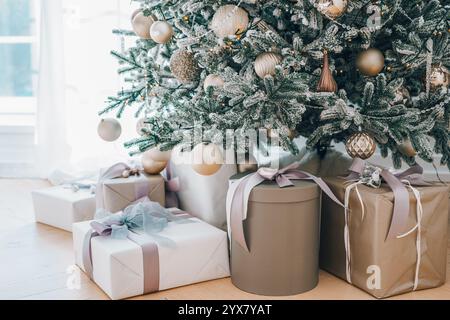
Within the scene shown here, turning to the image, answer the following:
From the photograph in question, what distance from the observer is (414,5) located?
151 cm

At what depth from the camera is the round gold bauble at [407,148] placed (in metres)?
1.51

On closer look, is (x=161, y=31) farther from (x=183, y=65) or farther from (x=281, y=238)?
(x=281, y=238)

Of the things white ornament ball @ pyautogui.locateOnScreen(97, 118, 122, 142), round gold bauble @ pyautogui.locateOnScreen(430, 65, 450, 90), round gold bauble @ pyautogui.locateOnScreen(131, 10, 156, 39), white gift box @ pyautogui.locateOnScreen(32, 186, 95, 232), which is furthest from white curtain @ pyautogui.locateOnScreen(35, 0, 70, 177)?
round gold bauble @ pyautogui.locateOnScreen(430, 65, 450, 90)

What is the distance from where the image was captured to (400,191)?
133 cm

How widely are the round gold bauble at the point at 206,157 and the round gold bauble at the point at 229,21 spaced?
0.28 meters

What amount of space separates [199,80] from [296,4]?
374 millimetres

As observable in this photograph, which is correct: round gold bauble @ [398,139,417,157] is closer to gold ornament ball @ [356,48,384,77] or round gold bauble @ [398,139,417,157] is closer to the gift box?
gold ornament ball @ [356,48,384,77]

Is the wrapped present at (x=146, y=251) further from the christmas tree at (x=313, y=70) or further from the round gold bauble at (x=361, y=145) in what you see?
the round gold bauble at (x=361, y=145)

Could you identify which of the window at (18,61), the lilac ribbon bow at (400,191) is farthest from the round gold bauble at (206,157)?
the window at (18,61)

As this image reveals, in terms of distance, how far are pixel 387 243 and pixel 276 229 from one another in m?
0.26

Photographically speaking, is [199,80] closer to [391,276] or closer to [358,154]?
[358,154]

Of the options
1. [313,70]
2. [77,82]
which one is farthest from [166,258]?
[77,82]

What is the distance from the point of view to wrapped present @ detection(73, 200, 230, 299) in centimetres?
136
